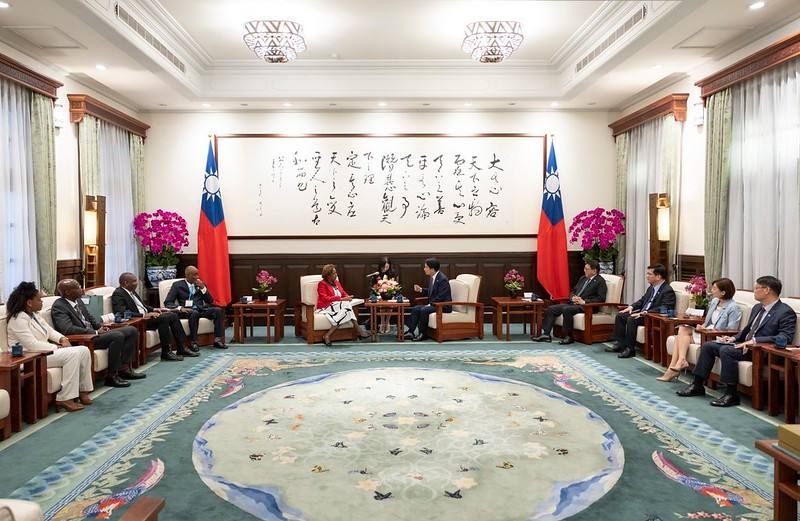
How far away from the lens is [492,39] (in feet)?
23.2

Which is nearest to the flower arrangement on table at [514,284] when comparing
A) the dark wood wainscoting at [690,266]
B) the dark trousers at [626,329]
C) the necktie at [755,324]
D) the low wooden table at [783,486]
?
the dark trousers at [626,329]

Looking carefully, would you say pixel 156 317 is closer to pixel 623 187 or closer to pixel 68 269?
pixel 68 269

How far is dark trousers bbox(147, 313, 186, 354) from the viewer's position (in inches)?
284

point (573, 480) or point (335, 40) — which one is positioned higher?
point (335, 40)

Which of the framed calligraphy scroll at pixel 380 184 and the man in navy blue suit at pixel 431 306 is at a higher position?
the framed calligraphy scroll at pixel 380 184

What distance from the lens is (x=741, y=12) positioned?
575 cm

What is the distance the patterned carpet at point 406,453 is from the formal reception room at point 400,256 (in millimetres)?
30

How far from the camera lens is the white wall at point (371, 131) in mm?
9812

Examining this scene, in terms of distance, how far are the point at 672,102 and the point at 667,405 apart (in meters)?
4.60

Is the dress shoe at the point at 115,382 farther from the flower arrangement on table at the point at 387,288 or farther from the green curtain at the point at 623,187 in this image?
the green curtain at the point at 623,187

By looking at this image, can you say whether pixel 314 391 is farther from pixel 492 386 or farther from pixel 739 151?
pixel 739 151

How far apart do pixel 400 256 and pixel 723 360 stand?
565 centimetres

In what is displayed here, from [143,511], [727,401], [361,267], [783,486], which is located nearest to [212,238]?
[361,267]

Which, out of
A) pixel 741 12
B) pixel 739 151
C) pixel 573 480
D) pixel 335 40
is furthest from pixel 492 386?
pixel 335 40
